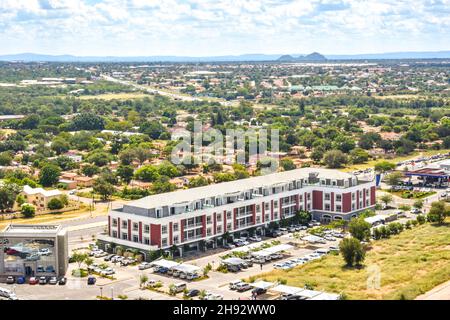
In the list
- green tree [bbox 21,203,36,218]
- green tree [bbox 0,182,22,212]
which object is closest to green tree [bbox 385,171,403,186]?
green tree [bbox 21,203,36,218]

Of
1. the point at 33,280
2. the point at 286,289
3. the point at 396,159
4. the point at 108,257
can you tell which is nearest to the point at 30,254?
the point at 33,280

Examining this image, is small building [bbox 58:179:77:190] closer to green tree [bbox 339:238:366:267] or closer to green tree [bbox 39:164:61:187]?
green tree [bbox 39:164:61:187]

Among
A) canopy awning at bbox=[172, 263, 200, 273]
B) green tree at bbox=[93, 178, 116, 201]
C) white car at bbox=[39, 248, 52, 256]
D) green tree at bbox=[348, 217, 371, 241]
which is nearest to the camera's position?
canopy awning at bbox=[172, 263, 200, 273]

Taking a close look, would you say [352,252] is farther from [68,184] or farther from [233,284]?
[68,184]

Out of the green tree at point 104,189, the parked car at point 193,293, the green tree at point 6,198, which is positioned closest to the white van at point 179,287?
the parked car at point 193,293
